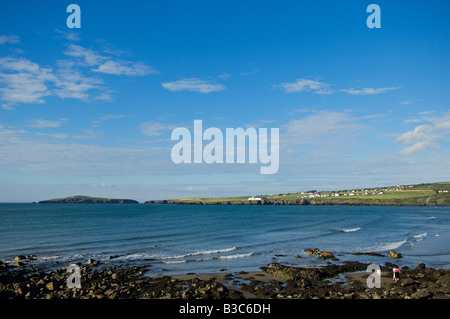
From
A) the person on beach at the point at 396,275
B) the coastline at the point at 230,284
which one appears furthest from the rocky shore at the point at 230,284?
the person on beach at the point at 396,275

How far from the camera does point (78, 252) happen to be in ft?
137

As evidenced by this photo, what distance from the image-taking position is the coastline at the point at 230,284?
74.3ft

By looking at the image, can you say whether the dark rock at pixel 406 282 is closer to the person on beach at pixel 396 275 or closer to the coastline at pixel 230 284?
the coastline at pixel 230 284

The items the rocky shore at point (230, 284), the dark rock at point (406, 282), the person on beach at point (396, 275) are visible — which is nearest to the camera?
the rocky shore at point (230, 284)

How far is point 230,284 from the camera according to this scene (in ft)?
86.0

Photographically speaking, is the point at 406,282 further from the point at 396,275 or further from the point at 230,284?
the point at 230,284

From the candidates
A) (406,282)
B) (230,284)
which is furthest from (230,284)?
(406,282)

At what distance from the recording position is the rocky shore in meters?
22.7

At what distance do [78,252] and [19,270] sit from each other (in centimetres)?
1041

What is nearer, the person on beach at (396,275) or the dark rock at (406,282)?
the dark rock at (406,282)

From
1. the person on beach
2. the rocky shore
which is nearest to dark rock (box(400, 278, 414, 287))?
the rocky shore
